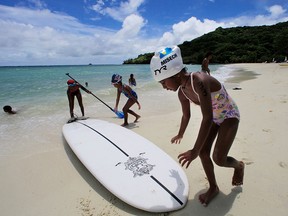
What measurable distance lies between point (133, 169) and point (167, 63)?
1548 millimetres

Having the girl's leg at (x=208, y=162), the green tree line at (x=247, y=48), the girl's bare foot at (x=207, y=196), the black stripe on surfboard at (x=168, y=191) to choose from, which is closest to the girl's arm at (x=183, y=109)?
the girl's leg at (x=208, y=162)

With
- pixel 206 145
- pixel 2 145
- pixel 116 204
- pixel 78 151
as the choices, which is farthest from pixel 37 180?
pixel 206 145

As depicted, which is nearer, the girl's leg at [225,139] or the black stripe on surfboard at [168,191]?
the girl's leg at [225,139]

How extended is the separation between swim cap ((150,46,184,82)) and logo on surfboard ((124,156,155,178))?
4.36ft

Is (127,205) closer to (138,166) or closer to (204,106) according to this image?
(138,166)

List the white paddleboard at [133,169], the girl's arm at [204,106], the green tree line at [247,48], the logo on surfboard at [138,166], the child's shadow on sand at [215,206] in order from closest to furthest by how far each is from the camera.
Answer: the girl's arm at [204,106]
the child's shadow on sand at [215,206]
the white paddleboard at [133,169]
the logo on surfboard at [138,166]
the green tree line at [247,48]

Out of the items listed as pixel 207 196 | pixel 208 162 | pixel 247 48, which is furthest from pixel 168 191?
pixel 247 48

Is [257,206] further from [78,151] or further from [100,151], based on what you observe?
[78,151]

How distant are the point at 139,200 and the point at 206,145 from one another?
3.14 ft

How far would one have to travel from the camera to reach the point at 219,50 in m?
61.7

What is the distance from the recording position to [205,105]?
1759 mm

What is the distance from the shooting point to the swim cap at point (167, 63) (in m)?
1.92

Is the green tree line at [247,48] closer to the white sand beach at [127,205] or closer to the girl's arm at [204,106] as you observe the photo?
the white sand beach at [127,205]

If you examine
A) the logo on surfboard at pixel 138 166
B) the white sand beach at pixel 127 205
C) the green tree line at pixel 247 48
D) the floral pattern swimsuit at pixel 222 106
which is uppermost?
the green tree line at pixel 247 48
